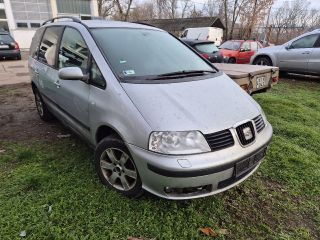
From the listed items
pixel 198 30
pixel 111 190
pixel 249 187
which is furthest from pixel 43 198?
pixel 198 30

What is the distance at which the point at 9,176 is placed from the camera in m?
3.17

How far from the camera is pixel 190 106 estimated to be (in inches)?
97.7

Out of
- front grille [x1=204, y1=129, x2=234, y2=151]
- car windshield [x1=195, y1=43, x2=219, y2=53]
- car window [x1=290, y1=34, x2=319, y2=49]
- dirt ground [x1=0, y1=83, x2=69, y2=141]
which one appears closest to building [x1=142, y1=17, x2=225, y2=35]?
car windshield [x1=195, y1=43, x2=219, y2=53]

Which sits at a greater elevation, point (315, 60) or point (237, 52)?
point (315, 60)

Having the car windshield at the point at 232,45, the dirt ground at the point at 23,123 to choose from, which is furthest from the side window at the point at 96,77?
the car windshield at the point at 232,45

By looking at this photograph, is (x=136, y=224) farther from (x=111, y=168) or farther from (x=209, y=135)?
(x=209, y=135)

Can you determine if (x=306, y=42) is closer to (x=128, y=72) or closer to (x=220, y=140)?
(x=128, y=72)

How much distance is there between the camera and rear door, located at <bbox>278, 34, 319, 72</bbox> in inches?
346

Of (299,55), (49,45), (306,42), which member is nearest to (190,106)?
(49,45)

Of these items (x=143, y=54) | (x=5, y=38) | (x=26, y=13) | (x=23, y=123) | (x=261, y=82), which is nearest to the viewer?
(x=143, y=54)

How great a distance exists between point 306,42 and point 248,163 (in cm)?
800

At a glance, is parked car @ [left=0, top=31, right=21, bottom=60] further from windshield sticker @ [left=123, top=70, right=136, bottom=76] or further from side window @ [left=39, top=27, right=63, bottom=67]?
windshield sticker @ [left=123, top=70, right=136, bottom=76]

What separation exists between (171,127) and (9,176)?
2.05 meters

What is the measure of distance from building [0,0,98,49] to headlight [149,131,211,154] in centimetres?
2178
